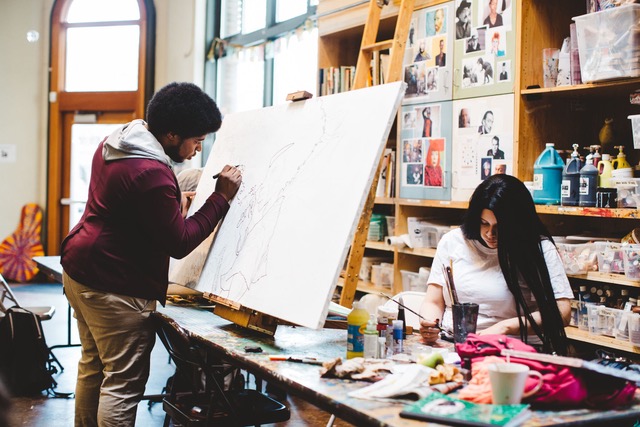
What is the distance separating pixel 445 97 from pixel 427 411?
2.62 meters

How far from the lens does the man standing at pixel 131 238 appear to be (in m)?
2.31

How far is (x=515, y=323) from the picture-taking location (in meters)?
2.44

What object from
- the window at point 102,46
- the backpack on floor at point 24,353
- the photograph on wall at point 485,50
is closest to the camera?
the photograph on wall at point 485,50

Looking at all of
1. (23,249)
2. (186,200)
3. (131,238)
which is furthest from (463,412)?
(23,249)

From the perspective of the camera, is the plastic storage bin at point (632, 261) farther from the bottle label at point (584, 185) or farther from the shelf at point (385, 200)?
the shelf at point (385, 200)

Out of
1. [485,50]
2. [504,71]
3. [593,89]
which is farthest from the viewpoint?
[485,50]

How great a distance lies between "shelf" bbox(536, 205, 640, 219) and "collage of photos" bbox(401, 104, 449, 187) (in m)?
0.74

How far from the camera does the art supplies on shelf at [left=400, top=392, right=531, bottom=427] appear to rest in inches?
57.9

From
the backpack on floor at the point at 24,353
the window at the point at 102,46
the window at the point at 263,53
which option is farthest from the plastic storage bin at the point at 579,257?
the window at the point at 102,46

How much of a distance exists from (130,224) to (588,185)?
1.96 metres

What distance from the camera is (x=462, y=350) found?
1.88 metres

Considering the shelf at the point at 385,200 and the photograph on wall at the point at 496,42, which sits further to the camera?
the shelf at the point at 385,200

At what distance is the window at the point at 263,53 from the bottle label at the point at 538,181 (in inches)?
113

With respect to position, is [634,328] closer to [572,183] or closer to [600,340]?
[600,340]
